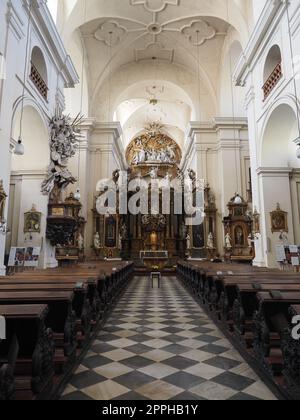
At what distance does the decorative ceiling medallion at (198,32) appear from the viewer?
1271cm

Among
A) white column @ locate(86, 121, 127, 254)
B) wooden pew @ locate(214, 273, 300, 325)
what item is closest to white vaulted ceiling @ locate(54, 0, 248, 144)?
white column @ locate(86, 121, 127, 254)

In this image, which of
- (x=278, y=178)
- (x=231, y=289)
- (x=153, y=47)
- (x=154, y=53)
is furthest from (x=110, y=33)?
(x=231, y=289)

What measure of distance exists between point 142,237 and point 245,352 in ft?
51.2

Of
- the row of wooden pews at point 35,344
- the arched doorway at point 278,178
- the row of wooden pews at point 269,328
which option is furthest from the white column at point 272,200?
the row of wooden pews at point 35,344

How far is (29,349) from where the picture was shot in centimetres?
210

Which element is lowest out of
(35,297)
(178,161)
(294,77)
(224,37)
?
(35,297)

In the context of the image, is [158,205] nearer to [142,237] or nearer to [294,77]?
[142,237]

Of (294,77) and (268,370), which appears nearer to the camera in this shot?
(268,370)

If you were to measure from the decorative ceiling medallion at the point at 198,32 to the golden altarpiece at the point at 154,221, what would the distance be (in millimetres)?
5925

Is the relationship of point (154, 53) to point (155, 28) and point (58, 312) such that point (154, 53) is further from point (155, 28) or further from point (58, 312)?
point (58, 312)

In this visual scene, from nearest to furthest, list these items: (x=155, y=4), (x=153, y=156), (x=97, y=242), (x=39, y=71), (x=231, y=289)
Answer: (x=231, y=289) → (x=39, y=71) → (x=155, y=4) → (x=97, y=242) → (x=153, y=156)

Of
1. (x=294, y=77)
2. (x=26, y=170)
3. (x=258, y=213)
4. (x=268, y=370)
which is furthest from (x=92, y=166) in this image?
(x=268, y=370)

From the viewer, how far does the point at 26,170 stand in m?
8.30

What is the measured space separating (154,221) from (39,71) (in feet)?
37.7
